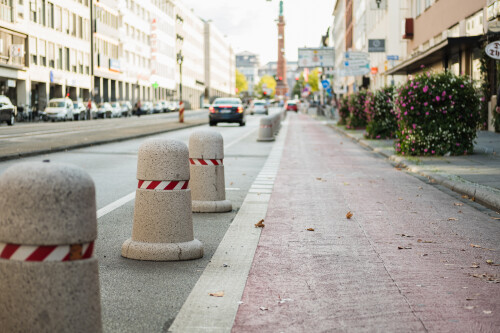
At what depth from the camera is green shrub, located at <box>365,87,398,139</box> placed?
30.0m

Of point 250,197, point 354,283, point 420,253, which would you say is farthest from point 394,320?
point 250,197

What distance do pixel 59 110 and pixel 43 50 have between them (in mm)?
9427

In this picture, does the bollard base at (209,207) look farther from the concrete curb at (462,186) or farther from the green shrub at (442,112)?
the green shrub at (442,112)

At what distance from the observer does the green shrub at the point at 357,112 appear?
3934 centimetres

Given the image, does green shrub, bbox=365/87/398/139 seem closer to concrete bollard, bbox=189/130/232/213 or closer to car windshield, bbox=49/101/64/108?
concrete bollard, bbox=189/130/232/213

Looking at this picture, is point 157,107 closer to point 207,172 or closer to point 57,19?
point 57,19

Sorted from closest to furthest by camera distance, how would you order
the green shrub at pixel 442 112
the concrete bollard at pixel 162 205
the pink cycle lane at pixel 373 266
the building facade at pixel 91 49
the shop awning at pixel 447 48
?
the pink cycle lane at pixel 373 266, the concrete bollard at pixel 162 205, the green shrub at pixel 442 112, the shop awning at pixel 447 48, the building facade at pixel 91 49

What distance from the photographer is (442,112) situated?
20031mm

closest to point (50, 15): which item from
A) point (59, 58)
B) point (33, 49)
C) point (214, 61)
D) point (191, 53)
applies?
point (59, 58)

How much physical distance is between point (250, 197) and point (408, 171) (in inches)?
243

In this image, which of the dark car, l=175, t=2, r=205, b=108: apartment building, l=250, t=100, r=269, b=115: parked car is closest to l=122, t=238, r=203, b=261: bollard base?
the dark car

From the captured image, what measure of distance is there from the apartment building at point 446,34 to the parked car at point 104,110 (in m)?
32.8

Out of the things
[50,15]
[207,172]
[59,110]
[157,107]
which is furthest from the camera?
[157,107]

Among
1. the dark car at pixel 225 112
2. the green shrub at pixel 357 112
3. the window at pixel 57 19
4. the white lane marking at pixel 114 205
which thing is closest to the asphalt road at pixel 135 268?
the white lane marking at pixel 114 205
